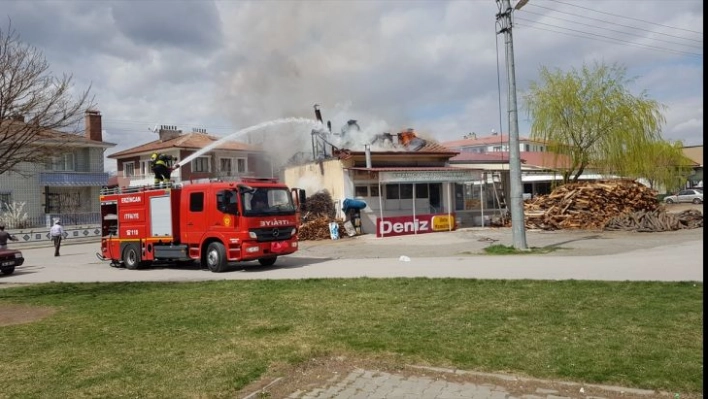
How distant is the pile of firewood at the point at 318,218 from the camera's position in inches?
1022

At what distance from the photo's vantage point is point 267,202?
16.0 m

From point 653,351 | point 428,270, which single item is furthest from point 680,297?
point 428,270

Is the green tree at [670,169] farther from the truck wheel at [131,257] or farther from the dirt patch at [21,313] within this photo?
the dirt patch at [21,313]

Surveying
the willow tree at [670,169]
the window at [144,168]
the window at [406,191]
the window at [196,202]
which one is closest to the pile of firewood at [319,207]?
the window at [406,191]

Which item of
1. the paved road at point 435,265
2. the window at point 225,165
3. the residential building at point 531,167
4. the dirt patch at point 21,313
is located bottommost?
the dirt patch at point 21,313

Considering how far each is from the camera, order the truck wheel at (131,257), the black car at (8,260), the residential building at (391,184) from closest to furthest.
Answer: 1. the black car at (8,260)
2. the truck wheel at (131,257)
3. the residential building at (391,184)

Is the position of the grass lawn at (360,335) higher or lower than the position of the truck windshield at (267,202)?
lower

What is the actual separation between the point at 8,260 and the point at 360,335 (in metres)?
14.9

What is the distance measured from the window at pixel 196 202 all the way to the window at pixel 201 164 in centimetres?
3044

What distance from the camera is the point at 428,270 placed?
13.7 metres

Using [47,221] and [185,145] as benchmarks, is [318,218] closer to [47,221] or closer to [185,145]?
[47,221]

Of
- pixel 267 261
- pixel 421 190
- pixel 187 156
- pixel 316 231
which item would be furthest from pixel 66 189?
pixel 267 261

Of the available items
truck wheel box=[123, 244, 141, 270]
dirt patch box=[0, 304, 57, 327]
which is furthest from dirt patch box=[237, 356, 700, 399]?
truck wheel box=[123, 244, 141, 270]

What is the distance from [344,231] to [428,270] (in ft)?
41.5
